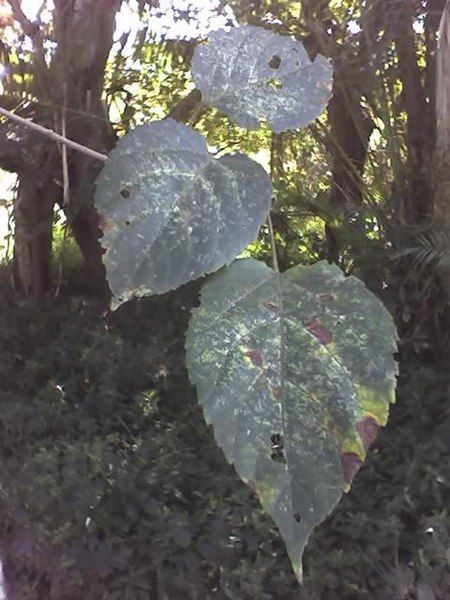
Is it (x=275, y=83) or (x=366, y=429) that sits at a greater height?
(x=275, y=83)

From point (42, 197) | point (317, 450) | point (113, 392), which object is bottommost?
point (113, 392)

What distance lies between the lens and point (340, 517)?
1.81m

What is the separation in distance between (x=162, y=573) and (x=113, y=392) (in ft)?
2.70

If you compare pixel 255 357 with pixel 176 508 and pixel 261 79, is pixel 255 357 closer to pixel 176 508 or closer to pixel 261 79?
pixel 261 79

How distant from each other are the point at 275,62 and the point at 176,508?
1399 millimetres

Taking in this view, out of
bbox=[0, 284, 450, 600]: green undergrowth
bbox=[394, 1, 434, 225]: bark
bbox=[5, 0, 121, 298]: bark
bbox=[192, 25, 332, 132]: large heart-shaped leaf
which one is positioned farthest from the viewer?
bbox=[5, 0, 121, 298]: bark

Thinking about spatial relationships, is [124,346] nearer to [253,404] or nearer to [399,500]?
[399,500]

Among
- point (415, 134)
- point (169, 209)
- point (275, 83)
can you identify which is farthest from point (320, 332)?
point (415, 134)

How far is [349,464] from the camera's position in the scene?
1.68 ft

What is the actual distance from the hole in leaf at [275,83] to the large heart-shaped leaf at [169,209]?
11cm

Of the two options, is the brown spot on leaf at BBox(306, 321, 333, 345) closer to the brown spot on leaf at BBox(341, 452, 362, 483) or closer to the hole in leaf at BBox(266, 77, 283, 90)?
the brown spot on leaf at BBox(341, 452, 362, 483)

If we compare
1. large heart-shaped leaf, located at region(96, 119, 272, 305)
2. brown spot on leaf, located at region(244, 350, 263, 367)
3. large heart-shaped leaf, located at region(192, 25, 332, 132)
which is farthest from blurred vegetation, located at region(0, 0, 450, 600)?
brown spot on leaf, located at region(244, 350, 263, 367)

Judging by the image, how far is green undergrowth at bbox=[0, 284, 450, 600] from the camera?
1.69 meters

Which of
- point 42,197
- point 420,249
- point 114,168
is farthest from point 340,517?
point 42,197
